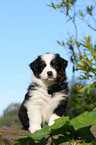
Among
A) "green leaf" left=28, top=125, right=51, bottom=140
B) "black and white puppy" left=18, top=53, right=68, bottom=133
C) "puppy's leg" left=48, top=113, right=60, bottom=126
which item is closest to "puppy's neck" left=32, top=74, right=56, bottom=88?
"black and white puppy" left=18, top=53, right=68, bottom=133

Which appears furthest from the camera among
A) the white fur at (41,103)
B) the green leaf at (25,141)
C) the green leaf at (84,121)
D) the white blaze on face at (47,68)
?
the white fur at (41,103)

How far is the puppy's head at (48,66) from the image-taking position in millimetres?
4250

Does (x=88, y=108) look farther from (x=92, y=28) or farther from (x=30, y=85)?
(x=30, y=85)

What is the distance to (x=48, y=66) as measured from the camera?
4355 millimetres

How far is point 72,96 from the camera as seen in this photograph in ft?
57.4

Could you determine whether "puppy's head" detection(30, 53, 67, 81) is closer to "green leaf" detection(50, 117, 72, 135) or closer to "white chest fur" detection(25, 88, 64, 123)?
"white chest fur" detection(25, 88, 64, 123)

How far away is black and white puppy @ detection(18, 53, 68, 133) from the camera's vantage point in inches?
174

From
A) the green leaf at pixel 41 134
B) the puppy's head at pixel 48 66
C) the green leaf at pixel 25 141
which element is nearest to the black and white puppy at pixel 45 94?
the puppy's head at pixel 48 66

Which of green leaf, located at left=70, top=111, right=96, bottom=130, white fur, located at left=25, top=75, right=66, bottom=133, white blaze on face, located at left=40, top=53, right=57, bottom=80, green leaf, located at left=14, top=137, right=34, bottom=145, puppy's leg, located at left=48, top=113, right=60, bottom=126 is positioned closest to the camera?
green leaf, located at left=70, top=111, right=96, bottom=130

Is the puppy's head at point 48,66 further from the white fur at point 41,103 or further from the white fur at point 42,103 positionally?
the white fur at point 41,103

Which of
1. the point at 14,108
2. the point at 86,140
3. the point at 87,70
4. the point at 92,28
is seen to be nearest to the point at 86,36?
the point at 92,28

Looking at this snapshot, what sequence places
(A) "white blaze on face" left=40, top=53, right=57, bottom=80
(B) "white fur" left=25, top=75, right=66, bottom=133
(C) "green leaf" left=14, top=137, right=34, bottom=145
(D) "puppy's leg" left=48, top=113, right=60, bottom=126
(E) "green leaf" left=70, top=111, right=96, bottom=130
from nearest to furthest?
1. (E) "green leaf" left=70, top=111, right=96, bottom=130
2. (C) "green leaf" left=14, top=137, right=34, bottom=145
3. (A) "white blaze on face" left=40, top=53, right=57, bottom=80
4. (D) "puppy's leg" left=48, top=113, right=60, bottom=126
5. (B) "white fur" left=25, top=75, right=66, bottom=133

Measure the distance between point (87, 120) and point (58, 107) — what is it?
2960 millimetres

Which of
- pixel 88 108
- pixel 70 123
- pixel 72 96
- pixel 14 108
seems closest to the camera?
pixel 70 123
